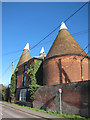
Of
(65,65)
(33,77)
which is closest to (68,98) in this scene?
(65,65)

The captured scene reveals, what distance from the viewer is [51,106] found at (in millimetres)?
14312

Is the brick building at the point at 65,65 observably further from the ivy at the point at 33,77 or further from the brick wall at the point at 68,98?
the brick wall at the point at 68,98

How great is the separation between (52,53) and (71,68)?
4194mm

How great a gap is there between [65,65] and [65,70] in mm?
753

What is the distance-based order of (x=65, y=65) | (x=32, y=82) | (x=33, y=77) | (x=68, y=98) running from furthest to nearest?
(x=33, y=77)
(x=32, y=82)
(x=65, y=65)
(x=68, y=98)

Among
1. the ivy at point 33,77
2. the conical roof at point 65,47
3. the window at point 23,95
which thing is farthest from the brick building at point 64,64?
the window at point 23,95

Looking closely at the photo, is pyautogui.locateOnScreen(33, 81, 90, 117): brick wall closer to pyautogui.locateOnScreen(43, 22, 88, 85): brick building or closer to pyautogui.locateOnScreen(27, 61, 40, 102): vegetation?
pyautogui.locateOnScreen(27, 61, 40, 102): vegetation

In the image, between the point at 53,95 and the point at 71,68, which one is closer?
the point at 53,95

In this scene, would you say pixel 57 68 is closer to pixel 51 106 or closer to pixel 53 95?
pixel 53 95

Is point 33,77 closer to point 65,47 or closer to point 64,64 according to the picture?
point 64,64

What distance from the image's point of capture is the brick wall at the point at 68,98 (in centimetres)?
1074

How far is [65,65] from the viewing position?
17500 mm

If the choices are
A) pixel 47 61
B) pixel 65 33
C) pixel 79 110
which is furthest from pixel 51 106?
pixel 65 33

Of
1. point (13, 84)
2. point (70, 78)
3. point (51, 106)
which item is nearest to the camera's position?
point (51, 106)
